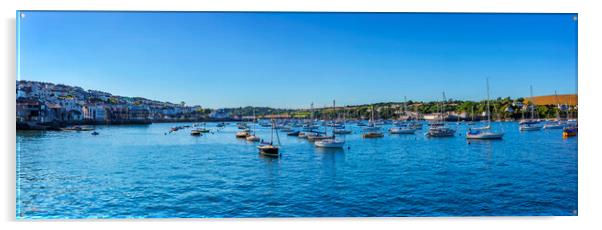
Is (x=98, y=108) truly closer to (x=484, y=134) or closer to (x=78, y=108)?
(x=78, y=108)

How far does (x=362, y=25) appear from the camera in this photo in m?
3.73

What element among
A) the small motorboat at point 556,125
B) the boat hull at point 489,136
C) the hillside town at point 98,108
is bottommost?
the boat hull at point 489,136

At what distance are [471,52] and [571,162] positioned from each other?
51.2 inches

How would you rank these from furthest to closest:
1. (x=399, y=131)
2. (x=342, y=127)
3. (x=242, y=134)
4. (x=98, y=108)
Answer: (x=399, y=131) → (x=242, y=134) → (x=342, y=127) → (x=98, y=108)

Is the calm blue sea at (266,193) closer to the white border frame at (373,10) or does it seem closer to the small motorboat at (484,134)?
the white border frame at (373,10)

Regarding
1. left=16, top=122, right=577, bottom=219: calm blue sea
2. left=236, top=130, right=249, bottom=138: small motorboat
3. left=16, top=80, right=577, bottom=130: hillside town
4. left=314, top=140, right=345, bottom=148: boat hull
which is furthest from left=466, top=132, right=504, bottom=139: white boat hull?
left=16, top=80, right=577, bottom=130: hillside town

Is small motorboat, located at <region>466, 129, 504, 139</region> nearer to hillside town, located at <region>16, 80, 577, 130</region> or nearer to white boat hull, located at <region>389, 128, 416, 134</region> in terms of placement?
white boat hull, located at <region>389, 128, 416, 134</region>

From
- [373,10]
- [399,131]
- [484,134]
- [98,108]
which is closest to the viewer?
[373,10]

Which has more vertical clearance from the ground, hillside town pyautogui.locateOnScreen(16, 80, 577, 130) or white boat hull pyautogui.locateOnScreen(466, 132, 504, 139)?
hillside town pyautogui.locateOnScreen(16, 80, 577, 130)

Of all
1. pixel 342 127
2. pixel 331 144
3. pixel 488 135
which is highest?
pixel 342 127

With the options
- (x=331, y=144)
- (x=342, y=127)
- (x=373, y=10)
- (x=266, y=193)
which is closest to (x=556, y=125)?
(x=331, y=144)

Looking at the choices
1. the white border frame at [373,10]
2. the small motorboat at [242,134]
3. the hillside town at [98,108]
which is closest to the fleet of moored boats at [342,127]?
the small motorboat at [242,134]
